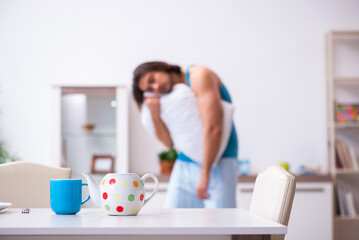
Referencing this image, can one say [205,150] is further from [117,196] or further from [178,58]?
[178,58]

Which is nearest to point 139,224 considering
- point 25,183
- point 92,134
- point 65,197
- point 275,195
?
point 65,197

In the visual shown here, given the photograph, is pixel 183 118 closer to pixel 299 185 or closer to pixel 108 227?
pixel 108 227

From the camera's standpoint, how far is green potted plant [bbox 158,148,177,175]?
4254mm

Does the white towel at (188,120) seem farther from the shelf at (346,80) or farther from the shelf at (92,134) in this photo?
the shelf at (346,80)

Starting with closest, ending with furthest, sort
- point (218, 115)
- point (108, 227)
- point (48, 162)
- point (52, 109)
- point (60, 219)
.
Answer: point (108, 227) < point (60, 219) < point (218, 115) < point (52, 109) < point (48, 162)

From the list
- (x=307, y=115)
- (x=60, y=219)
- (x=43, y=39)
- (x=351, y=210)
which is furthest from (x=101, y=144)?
(x=60, y=219)

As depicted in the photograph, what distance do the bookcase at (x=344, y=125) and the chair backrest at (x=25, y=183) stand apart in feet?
9.99

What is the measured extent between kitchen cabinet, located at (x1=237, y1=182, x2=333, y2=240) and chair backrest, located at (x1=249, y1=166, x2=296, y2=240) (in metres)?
2.60

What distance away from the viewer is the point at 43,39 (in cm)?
459

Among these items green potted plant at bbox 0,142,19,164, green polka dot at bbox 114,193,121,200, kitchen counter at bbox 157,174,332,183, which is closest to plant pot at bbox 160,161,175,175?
kitchen counter at bbox 157,174,332,183

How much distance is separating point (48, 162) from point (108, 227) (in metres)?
3.61

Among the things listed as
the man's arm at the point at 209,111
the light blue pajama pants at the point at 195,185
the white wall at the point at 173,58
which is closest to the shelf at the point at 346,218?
the white wall at the point at 173,58

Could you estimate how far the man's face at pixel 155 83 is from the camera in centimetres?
264

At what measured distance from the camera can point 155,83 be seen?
2.65 m
